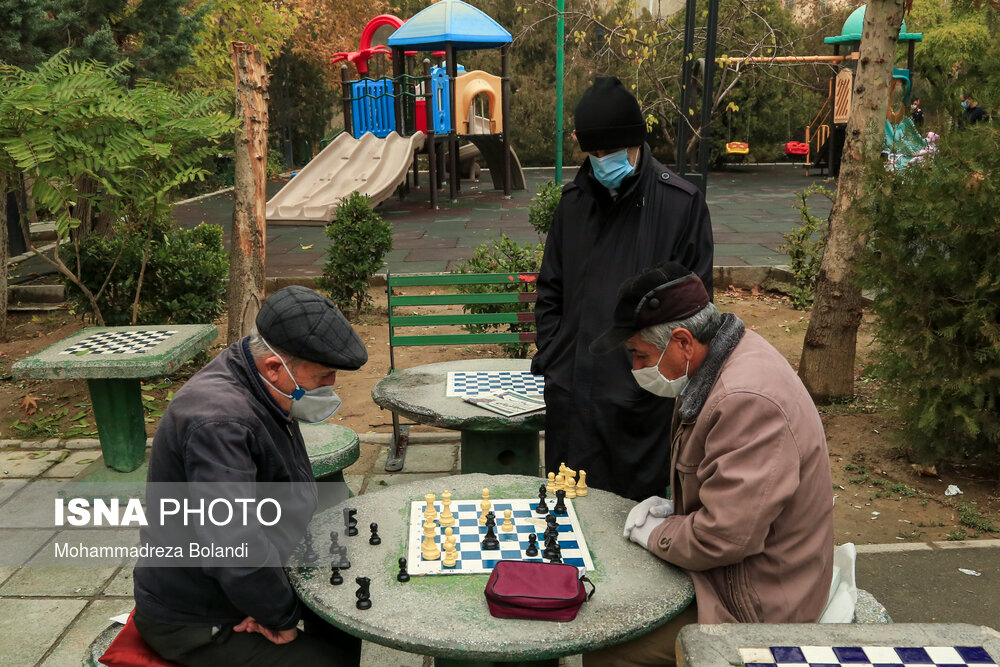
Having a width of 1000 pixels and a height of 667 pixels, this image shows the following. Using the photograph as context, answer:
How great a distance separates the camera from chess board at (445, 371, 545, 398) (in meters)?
4.34

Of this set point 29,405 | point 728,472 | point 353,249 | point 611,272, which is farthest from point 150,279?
point 728,472

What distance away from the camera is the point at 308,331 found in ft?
8.14

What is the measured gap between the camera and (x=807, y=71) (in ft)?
72.3

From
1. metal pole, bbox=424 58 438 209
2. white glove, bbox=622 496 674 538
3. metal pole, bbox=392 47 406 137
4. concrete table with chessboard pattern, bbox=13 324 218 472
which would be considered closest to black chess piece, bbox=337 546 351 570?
white glove, bbox=622 496 674 538

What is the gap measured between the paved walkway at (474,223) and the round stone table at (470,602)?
7.85 metres

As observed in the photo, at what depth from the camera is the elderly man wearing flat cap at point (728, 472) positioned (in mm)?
2338

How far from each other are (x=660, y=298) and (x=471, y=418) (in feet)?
5.19

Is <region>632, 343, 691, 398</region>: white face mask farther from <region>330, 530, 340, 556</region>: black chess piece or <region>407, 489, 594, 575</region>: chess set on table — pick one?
<region>330, 530, 340, 556</region>: black chess piece

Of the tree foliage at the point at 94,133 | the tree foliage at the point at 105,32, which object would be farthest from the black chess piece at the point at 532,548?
A: the tree foliage at the point at 105,32

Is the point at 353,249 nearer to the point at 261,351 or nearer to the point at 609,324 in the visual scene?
the point at 609,324

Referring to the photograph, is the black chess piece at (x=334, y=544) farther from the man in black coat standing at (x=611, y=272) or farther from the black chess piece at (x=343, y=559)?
the man in black coat standing at (x=611, y=272)

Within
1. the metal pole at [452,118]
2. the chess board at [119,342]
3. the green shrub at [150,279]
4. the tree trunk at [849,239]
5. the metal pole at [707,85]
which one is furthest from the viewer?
the metal pole at [452,118]

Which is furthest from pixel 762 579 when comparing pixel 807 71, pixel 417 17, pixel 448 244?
pixel 807 71

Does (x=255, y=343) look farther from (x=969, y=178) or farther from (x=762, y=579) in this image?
Answer: (x=969, y=178)
